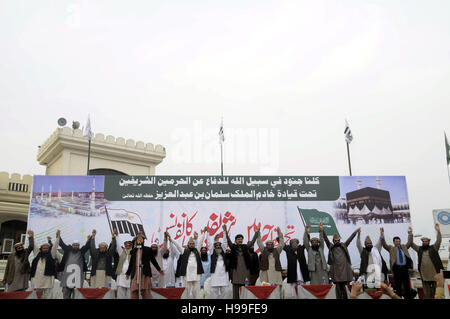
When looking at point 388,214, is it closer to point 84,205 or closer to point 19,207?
point 84,205

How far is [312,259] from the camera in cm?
839

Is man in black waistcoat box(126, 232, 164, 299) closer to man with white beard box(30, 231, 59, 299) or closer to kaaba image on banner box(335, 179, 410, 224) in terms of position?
man with white beard box(30, 231, 59, 299)

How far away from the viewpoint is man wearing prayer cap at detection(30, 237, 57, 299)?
8.62 m

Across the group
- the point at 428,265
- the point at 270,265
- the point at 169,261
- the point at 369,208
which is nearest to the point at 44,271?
the point at 169,261

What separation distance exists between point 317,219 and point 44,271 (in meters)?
6.71

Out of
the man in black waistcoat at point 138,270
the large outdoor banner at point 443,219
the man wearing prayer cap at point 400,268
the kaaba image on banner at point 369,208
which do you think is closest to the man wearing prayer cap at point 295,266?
the man wearing prayer cap at point 400,268

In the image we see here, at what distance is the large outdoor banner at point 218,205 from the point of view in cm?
1113

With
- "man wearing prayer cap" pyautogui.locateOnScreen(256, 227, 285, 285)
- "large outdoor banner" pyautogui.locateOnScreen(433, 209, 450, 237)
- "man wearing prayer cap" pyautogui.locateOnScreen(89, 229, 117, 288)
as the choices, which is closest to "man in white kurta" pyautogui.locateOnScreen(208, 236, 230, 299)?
"man wearing prayer cap" pyautogui.locateOnScreen(256, 227, 285, 285)

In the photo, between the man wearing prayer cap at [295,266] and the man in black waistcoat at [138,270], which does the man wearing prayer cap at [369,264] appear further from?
the man in black waistcoat at [138,270]

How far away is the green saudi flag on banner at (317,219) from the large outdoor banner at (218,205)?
3cm

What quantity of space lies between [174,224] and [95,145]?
6089mm

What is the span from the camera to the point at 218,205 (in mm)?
11438

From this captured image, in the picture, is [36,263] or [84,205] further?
[84,205]
